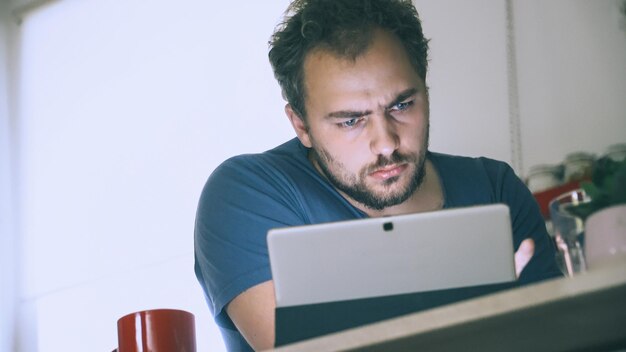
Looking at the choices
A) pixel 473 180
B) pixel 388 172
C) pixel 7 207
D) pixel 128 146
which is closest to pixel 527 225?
pixel 473 180

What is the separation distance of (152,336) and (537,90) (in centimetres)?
126

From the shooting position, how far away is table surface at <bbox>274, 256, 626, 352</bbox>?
3.16 feet

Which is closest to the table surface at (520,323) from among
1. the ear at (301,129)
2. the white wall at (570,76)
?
the ear at (301,129)

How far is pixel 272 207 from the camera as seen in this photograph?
5.84ft

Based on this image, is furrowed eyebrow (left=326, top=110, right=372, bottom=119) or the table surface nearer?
the table surface

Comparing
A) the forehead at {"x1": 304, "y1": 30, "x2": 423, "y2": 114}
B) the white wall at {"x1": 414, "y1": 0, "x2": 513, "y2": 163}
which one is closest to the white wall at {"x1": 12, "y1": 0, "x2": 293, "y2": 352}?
the white wall at {"x1": 414, "y1": 0, "x2": 513, "y2": 163}

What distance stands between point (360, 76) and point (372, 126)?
0.10 meters

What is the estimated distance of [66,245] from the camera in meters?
3.06

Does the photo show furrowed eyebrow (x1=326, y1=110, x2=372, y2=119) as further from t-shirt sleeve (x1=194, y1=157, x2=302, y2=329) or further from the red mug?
the red mug

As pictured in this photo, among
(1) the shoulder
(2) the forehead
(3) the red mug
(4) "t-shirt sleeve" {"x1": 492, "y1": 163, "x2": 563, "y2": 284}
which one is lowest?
(3) the red mug

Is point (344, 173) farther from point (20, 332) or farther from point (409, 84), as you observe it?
point (20, 332)

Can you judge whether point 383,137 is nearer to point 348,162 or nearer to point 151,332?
point 348,162

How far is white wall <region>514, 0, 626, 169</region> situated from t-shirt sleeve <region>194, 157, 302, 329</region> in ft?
2.87

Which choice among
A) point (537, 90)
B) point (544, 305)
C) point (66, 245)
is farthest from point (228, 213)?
point (66, 245)
